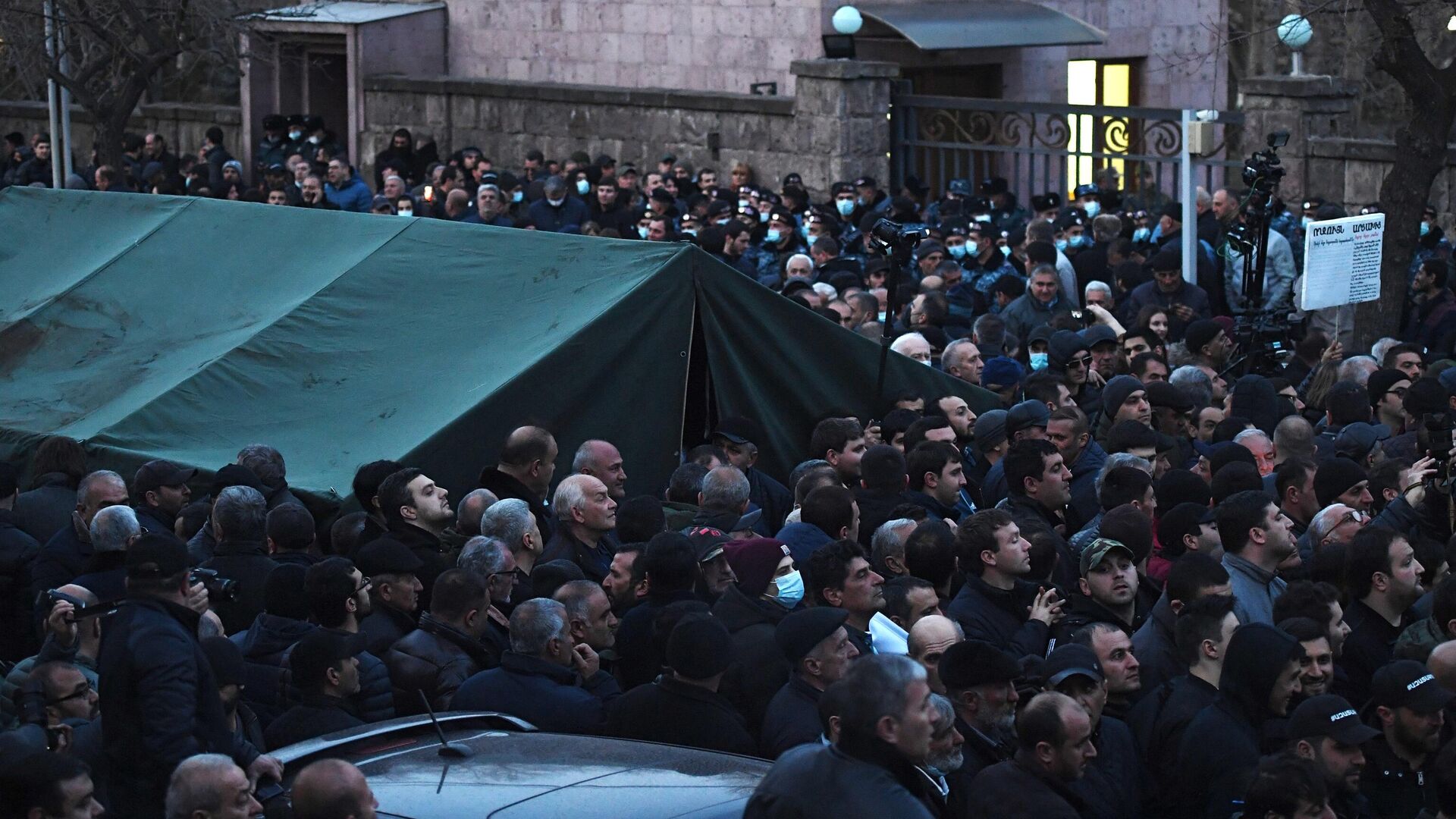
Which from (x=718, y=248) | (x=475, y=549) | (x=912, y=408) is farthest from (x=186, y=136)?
(x=475, y=549)

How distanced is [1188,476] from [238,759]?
13.2 ft

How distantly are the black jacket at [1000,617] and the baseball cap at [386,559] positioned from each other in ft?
6.46

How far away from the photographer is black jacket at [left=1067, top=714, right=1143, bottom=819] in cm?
513

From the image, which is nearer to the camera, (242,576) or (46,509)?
(242,576)

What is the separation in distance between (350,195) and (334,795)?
1601 centimetres

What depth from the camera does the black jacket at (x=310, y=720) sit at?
5.66 m

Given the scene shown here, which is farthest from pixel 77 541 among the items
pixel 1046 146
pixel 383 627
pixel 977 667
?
pixel 1046 146

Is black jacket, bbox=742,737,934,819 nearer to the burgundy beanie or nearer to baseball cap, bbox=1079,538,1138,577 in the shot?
the burgundy beanie

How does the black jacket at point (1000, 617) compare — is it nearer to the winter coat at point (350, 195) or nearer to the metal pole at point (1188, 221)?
the metal pole at point (1188, 221)

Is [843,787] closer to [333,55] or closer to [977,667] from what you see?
[977,667]

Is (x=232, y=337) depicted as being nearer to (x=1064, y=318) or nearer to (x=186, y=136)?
(x=1064, y=318)

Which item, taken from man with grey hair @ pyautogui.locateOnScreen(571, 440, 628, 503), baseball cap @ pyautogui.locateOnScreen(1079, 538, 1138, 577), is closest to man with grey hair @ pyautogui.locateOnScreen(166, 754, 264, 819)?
baseball cap @ pyautogui.locateOnScreen(1079, 538, 1138, 577)

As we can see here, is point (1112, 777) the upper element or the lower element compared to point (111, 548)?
lower

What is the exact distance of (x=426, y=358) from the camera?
9.45m
